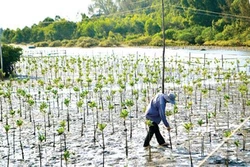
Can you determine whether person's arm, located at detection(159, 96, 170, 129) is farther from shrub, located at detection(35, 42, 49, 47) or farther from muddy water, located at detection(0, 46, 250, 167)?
shrub, located at detection(35, 42, 49, 47)

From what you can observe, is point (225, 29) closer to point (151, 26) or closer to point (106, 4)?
point (151, 26)

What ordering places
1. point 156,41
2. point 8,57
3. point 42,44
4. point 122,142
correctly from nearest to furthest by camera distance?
point 122,142
point 8,57
point 156,41
point 42,44

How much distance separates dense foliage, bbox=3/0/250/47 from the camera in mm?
64062

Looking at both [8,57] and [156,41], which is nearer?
[8,57]

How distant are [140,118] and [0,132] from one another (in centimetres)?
419

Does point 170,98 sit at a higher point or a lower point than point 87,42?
lower

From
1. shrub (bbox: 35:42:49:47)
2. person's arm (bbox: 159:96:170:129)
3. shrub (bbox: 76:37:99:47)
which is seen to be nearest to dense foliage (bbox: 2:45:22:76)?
person's arm (bbox: 159:96:170:129)

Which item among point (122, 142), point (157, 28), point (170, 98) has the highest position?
point (157, 28)

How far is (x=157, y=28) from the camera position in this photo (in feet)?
276

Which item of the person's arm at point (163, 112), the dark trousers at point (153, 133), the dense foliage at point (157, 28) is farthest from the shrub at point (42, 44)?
the person's arm at point (163, 112)

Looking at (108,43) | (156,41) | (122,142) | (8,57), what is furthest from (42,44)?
(122,142)

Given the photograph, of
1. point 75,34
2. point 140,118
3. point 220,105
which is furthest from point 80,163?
point 75,34

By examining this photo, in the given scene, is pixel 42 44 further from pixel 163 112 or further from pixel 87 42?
pixel 163 112

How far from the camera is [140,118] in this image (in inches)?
582
